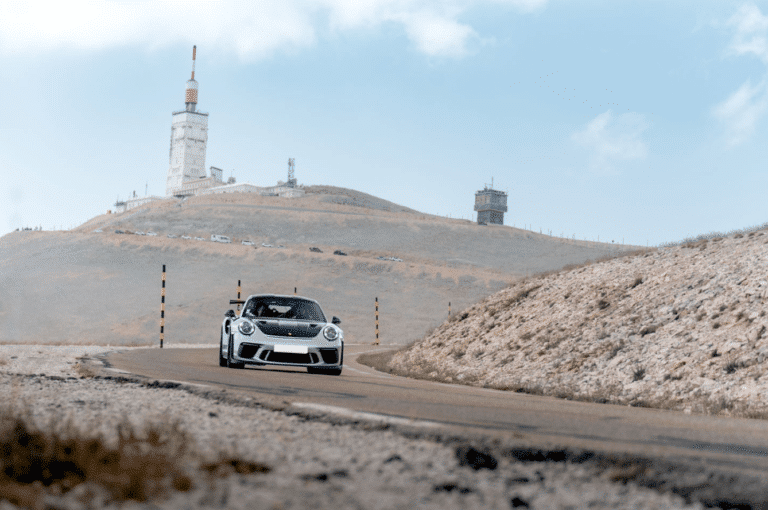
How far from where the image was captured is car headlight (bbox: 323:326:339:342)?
1365 centimetres

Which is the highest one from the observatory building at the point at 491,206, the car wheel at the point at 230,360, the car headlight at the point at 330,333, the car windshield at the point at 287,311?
the observatory building at the point at 491,206

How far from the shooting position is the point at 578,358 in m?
13.7

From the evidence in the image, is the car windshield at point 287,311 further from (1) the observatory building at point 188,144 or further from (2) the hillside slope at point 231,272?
(1) the observatory building at point 188,144

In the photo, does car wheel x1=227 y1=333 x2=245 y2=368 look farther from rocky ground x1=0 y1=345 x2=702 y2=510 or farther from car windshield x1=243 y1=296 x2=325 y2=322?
rocky ground x1=0 y1=345 x2=702 y2=510

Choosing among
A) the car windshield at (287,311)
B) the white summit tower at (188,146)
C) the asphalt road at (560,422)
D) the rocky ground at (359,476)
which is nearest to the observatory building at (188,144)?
the white summit tower at (188,146)

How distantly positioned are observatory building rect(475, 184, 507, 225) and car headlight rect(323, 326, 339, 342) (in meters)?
135

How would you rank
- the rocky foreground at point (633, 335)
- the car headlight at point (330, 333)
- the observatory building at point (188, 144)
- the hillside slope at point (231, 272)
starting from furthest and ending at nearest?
the observatory building at point (188, 144), the hillside slope at point (231, 272), the car headlight at point (330, 333), the rocky foreground at point (633, 335)

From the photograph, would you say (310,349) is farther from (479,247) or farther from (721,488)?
(479,247)

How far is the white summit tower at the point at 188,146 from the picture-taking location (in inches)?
7392

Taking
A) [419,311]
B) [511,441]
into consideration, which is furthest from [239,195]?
[511,441]

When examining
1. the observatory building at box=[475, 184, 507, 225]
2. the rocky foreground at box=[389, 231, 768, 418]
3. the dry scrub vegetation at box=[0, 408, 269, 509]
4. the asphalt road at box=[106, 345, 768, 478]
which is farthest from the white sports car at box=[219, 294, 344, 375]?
the observatory building at box=[475, 184, 507, 225]

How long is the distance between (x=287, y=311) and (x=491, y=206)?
441 ft

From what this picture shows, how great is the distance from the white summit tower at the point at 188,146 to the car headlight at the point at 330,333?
177129 mm

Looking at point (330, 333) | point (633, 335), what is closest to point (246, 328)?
point (330, 333)
